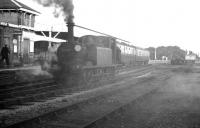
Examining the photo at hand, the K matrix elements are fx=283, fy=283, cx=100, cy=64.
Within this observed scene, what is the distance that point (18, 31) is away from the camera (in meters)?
→ 27.5

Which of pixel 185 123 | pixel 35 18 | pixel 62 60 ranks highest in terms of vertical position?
pixel 35 18

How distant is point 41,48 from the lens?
39.5m

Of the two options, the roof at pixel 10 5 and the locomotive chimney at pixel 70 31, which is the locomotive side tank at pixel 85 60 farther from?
the roof at pixel 10 5

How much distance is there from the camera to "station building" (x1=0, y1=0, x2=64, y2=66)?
26.7 meters

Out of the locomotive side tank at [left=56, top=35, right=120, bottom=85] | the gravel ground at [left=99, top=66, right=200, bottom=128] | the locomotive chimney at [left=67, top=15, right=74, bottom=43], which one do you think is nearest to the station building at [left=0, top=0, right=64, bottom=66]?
the locomotive side tank at [left=56, top=35, right=120, bottom=85]

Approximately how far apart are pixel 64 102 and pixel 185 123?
4613 mm

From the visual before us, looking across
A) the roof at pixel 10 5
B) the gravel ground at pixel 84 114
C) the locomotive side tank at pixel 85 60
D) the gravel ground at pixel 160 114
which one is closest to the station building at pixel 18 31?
the roof at pixel 10 5

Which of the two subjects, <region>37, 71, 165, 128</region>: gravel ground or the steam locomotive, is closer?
<region>37, 71, 165, 128</region>: gravel ground

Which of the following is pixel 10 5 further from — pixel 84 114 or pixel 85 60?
pixel 84 114

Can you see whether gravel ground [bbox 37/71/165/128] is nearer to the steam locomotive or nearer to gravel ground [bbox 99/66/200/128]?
gravel ground [bbox 99/66/200/128]

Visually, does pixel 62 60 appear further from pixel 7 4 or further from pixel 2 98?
pixel 7 4

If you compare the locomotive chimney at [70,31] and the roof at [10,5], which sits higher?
the roof at [10,5]

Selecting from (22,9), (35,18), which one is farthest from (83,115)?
(35,18)

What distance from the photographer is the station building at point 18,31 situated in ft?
87.5
